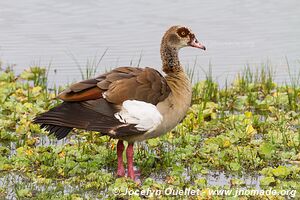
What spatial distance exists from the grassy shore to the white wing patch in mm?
509

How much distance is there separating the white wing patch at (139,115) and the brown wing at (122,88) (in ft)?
0.22

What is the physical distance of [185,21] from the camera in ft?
45.0

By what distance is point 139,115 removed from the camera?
791cm

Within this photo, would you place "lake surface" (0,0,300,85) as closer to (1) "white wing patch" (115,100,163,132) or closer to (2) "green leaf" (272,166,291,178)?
(1) "white wing patch" (115,100,163,132)

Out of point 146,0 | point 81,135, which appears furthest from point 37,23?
point 81,135

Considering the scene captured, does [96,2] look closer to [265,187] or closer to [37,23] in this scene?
[37,23]

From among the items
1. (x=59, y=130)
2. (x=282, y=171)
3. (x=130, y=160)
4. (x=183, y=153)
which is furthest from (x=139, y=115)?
(x=282, y=171)

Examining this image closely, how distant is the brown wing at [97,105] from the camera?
787cm

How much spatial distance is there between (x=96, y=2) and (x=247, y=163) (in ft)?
24.5

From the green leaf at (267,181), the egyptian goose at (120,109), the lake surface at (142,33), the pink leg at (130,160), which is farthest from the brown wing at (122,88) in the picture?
the lake surface at (142,33)

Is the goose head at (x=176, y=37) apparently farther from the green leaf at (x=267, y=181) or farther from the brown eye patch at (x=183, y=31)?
the green leaf at (x=267, y=181)

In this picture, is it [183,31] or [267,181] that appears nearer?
[267,181]

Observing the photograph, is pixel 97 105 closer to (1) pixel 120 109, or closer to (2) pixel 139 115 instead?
(1) pixel 120 109

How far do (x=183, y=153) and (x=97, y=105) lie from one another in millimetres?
1180
